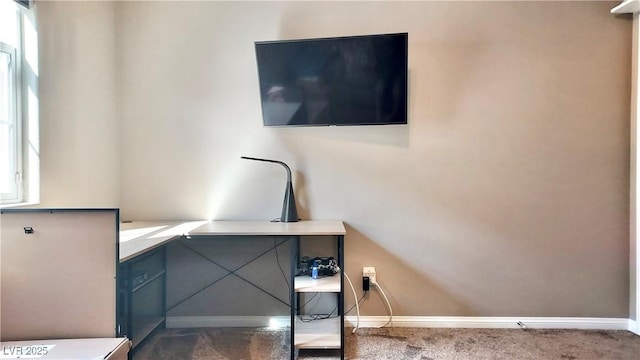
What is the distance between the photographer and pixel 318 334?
199cm

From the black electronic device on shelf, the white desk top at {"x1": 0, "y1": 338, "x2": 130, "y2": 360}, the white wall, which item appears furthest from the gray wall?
the white desk top at {"x1": 0, "y1": 338, "x2": 130, "y2": 360}

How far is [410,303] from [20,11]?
10.1ft

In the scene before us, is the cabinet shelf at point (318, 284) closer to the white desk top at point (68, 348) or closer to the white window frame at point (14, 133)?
the white desk top at point (68, 348)

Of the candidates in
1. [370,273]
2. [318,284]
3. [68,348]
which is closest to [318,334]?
[318,284]

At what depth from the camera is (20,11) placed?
1792 millimetres

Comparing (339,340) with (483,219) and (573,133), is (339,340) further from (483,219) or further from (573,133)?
(573,133)

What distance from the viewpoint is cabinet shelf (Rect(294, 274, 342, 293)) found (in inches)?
71.5

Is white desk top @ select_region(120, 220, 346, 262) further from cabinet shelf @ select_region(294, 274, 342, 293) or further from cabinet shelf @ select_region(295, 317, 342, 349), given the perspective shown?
cabinet shelf @ select_region(295, 317, 342, 349)

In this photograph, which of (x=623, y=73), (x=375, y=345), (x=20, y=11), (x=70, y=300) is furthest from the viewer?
(x=623, y=73)

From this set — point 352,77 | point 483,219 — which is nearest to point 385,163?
point 352,77

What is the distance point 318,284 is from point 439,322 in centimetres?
107

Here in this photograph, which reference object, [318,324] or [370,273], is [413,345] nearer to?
[370,273]

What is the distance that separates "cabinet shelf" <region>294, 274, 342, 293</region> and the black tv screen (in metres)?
1.05

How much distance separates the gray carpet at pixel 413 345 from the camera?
195 centimetres
